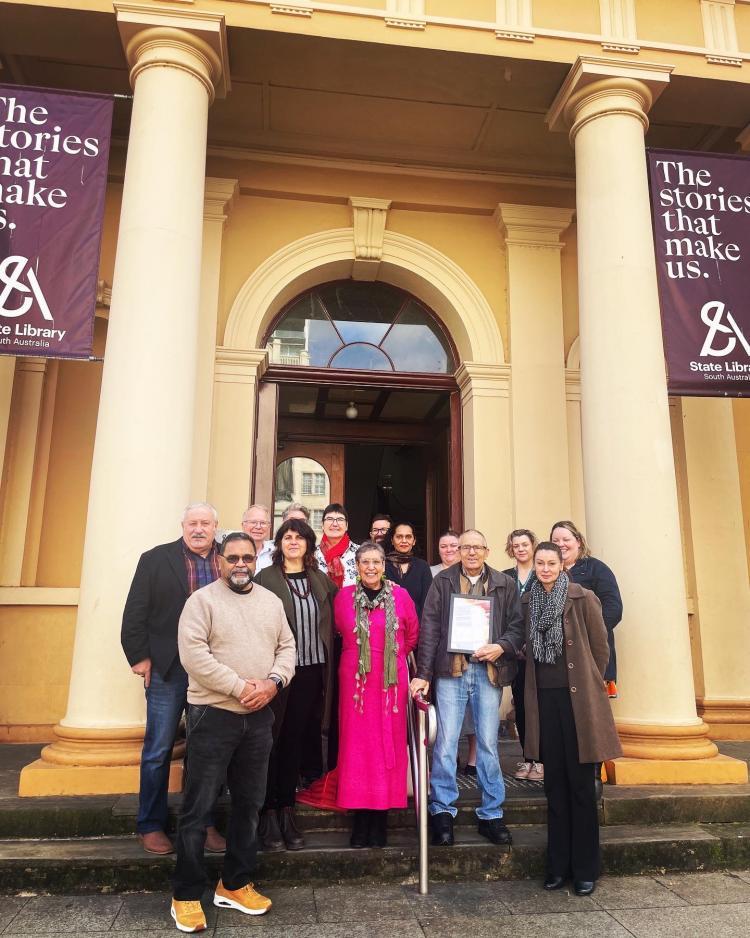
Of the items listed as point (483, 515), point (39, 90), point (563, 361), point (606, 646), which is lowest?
point (606, 646)

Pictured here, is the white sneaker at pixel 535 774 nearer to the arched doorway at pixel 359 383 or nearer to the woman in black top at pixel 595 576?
the woman in black top at pixel 595 576

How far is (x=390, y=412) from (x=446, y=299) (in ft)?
7.74

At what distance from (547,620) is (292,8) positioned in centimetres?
503

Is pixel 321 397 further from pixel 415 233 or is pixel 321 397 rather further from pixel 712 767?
pixel 712 767

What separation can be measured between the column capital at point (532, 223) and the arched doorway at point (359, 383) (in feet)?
3.91

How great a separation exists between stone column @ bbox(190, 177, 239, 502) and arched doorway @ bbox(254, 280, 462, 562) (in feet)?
2.16

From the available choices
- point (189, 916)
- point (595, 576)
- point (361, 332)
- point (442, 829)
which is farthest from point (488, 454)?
point (189, 916)

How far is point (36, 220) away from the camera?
5.35 meters

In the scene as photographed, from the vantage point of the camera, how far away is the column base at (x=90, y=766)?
14.5 feet

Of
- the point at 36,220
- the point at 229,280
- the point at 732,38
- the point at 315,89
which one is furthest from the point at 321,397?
the point at 732,38

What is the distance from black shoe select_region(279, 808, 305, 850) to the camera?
13.0ft

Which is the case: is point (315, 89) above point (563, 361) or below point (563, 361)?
above

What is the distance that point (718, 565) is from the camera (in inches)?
289

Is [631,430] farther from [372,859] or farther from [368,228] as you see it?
[368,228]
